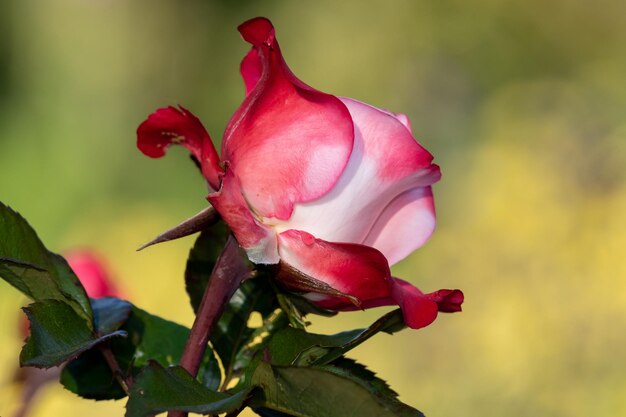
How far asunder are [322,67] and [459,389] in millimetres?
1228

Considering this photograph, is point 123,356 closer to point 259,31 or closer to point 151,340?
point 151,340

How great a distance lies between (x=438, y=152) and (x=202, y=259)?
1.89 m

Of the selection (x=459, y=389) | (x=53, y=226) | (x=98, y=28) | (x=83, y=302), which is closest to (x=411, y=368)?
(x=459, y=389)

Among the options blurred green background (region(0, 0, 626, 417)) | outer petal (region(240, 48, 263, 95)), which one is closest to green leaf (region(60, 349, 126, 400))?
outer petal (region(240, 48, 263, 95))

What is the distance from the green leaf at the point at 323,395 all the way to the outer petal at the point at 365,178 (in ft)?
0.21

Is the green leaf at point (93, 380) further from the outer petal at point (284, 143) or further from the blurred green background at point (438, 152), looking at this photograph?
the blurred green background at point (438, 152)

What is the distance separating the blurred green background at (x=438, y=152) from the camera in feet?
5.22

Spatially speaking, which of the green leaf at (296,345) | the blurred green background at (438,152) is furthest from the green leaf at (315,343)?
the blurred green background at (438,152)

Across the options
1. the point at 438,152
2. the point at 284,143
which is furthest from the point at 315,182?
the point at 438,152

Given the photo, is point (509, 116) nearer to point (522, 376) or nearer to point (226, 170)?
point (522, 376)

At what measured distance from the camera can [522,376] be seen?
1.60 meters

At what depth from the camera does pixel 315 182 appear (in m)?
0.31

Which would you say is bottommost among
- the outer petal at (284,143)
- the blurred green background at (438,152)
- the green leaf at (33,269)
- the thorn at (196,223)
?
the green leaf at (33,269)

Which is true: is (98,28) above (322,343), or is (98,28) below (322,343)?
above
